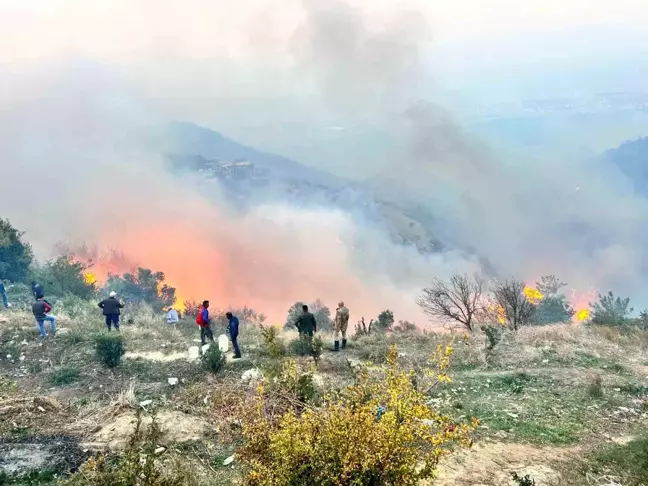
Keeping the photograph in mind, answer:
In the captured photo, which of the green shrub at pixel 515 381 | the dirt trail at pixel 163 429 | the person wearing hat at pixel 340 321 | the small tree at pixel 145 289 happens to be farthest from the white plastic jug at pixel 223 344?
the small tree at pixel 145 289

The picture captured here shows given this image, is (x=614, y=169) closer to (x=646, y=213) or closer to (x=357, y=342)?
(x=646, y=213)

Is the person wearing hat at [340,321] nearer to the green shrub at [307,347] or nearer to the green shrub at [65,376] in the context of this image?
the green shrub at [307,347]

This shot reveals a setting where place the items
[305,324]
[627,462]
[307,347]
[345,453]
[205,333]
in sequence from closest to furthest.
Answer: [345,453] < [627,462] < [307,347] < [305,324] < [205,333]

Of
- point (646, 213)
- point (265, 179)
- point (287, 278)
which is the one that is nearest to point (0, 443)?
point (287, 278)

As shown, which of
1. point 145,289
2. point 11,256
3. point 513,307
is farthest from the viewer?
point 145,289

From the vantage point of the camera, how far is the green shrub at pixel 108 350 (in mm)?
13461

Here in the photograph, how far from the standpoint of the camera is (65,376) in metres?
12.9

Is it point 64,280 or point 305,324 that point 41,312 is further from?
point 64,280

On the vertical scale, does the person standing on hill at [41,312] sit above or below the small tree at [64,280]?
below

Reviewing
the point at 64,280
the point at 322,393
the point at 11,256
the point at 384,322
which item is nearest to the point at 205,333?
the point at 322,393

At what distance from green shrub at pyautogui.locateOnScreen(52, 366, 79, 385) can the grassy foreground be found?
0.03m

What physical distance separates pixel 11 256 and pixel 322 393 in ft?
89.5

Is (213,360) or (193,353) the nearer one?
(213,360)

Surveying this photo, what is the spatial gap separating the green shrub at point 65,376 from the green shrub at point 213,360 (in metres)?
3.40
